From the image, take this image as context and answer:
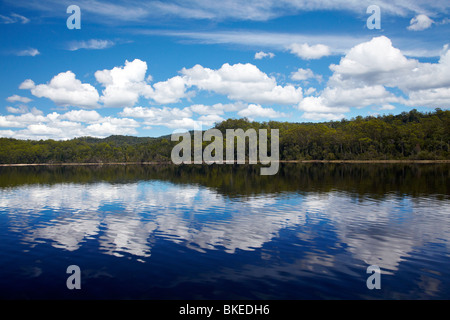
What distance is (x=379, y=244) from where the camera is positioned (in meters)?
19.0

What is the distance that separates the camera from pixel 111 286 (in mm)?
13570

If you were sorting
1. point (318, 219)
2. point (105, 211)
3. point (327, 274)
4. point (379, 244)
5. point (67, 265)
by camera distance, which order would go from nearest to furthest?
point (327, 274) < point (67, 265) < point (379, 244) < point (318, 219) < point (105, 211)

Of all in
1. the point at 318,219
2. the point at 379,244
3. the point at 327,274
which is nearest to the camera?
the point at 327,274

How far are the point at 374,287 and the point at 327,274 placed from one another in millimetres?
1994

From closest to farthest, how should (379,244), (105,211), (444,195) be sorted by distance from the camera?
(379,244) → (105,211) → (444,195)

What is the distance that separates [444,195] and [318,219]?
22.1m

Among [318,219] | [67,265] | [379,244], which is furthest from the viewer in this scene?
[318,219]

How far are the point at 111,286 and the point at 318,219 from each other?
58.1 feet

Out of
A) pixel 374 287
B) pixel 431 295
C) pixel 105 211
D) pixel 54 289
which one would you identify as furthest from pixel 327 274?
pixel 105 211
